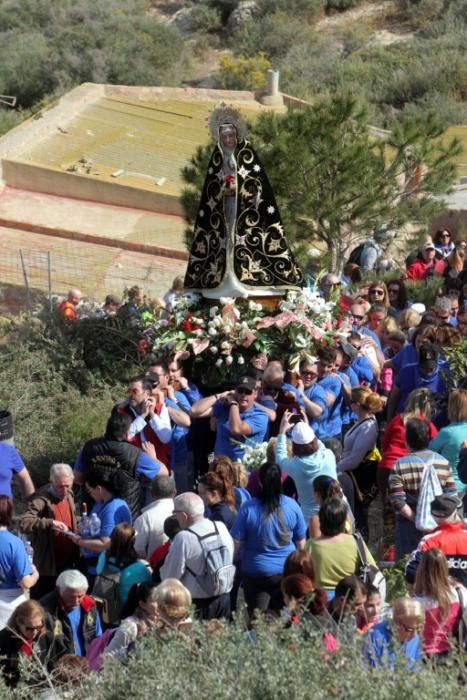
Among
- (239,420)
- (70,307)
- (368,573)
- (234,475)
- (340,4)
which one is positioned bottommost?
(340,4)

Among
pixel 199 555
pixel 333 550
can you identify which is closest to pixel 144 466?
pixel 199 555

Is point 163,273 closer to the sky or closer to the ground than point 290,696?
closer to the ground

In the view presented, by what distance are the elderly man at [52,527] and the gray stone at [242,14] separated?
3713 centimetres

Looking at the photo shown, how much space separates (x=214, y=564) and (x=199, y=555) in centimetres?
11

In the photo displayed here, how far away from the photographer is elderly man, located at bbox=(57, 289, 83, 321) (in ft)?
47.6

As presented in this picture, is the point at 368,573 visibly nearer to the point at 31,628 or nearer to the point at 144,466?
the point at 31,628

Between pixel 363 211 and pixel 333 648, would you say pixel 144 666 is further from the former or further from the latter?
pixel 363 211

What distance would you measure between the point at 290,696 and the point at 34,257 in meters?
15.0

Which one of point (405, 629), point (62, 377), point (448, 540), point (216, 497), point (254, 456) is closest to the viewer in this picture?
point (405, 629)

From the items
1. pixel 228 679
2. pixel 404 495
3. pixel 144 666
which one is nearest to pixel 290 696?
pixel 228 679

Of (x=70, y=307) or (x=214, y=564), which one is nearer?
(x=214, y=564)

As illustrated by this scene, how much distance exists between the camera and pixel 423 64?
1432 inches

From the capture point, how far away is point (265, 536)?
8.64 m

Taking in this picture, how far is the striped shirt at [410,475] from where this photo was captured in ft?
30.2
